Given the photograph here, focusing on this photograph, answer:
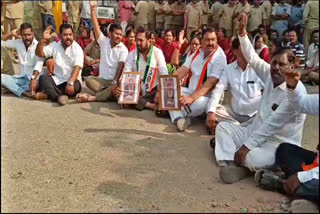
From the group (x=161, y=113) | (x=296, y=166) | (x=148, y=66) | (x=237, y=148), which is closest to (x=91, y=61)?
(x=148, y=66)

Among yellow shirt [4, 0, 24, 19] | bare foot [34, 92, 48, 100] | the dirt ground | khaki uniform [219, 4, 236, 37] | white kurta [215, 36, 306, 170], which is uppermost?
yellow shirt [4, 0, 24, 19]

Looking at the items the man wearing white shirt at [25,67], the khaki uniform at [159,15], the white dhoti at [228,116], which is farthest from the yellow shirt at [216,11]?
the white dhoti at [228,116]

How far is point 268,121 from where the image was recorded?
3756mm

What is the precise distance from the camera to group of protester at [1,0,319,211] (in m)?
3.51

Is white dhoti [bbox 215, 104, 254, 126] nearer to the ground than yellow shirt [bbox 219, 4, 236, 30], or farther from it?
nearer to the ground

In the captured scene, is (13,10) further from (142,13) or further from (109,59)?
(109,59)

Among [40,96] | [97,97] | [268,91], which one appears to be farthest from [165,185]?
[40,96]

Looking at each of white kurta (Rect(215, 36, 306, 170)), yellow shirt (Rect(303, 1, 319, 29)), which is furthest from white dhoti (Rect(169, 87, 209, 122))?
yellow shirt (Rect(303, 1, 319, 29))

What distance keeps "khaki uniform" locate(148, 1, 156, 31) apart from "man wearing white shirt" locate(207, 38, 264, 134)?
→ 7.16 m

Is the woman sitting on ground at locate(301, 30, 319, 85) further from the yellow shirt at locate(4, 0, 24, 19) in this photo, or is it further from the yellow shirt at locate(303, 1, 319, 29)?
the yellow shirt at locate(4, 0, 24, 19)

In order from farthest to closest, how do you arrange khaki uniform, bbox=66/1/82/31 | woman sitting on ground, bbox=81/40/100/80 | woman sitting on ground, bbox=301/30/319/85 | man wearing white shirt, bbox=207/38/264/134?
1. khaki uniform, bbox=66/1/82/31
2. woman sitting on ground, bbox=81/40/100/80
3. woman sitting on ground, bbox=301/30/319/85
4. man wearing white shirt, bbox=207/38/264/134

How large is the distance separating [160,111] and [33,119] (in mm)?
1574

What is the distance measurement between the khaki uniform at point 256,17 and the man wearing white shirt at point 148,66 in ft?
17.9

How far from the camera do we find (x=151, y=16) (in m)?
12.0
